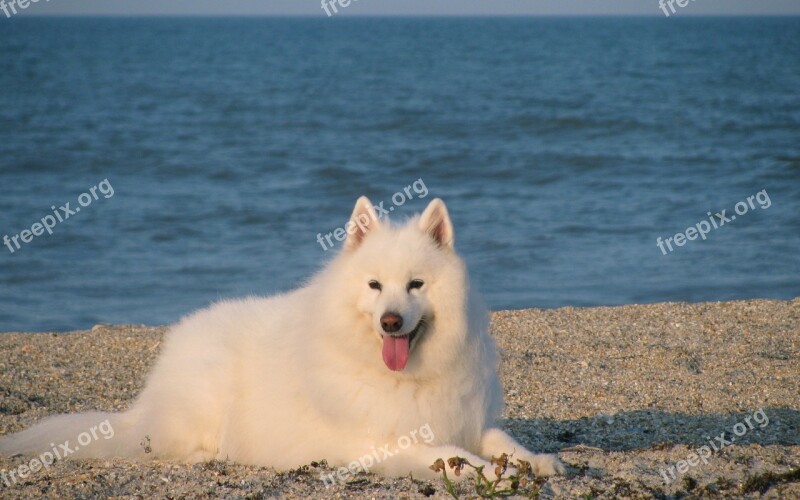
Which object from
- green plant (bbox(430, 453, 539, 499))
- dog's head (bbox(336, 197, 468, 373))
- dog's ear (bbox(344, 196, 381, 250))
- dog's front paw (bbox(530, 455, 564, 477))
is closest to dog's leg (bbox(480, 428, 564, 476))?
dog's front paw (bbox(530, 455, 564, 477))

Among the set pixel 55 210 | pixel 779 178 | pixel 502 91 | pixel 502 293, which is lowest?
pixel 502 293

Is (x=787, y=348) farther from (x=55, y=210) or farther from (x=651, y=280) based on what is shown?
(x=55, y=210)

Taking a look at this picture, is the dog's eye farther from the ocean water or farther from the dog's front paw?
the dog's front paw

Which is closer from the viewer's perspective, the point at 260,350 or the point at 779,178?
the point at 260,350

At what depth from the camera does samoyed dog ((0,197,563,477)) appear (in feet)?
15.0

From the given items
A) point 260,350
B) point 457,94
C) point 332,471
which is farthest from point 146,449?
point 457,94

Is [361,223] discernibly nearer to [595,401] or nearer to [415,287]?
[415,287]

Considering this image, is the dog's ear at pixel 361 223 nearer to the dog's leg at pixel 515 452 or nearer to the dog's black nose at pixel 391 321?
the dog's black nose at pixel 391 321

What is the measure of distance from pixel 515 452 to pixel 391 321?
1.04 metres

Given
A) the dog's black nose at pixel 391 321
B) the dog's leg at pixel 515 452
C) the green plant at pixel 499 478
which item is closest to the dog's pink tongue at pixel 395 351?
the dog's black nose at pixel 391 321

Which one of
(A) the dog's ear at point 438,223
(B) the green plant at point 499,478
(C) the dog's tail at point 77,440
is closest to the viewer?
(B) the green plant at point 499,478

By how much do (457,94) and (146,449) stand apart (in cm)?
3222

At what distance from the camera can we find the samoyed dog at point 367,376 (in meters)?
4.59

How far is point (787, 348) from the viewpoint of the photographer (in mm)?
8281
